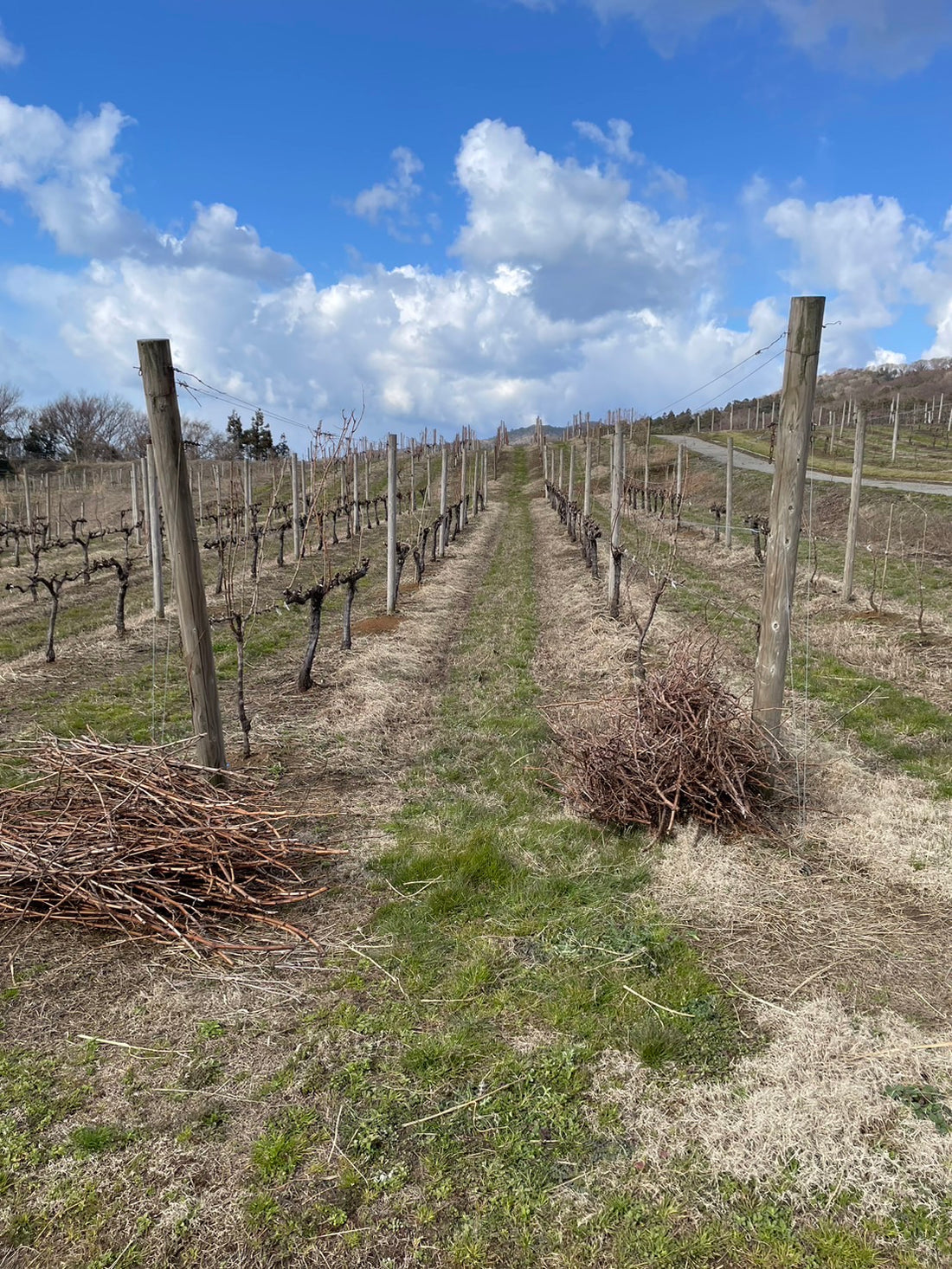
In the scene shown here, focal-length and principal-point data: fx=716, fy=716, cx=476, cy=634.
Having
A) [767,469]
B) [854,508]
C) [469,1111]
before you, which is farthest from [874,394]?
[469,1111]

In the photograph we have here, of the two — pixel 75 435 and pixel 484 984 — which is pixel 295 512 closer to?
pixel 484 984

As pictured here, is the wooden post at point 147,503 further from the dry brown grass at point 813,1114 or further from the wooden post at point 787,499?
the dry brown grass at point 813,1114

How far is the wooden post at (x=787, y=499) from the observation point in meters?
4.93

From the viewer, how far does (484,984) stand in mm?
3371

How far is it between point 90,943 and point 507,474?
184 ft

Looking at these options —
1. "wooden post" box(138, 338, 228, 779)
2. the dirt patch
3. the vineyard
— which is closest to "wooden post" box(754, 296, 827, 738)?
the vineyard

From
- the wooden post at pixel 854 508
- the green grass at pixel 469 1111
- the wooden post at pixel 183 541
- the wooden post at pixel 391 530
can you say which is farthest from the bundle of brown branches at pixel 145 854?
the wooden post at pixel 854 508

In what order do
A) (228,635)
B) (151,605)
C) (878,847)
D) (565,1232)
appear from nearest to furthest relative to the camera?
1. (565,1232)
2. (878,847)
3. (228,635)
4. (151,605)

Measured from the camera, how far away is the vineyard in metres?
2.28

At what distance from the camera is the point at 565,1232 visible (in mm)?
2217

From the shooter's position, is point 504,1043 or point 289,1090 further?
point 504,1043

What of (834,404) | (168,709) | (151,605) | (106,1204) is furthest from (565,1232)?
(834,404)

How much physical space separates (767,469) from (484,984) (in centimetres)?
3251

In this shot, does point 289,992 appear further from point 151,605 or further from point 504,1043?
point 151,605
